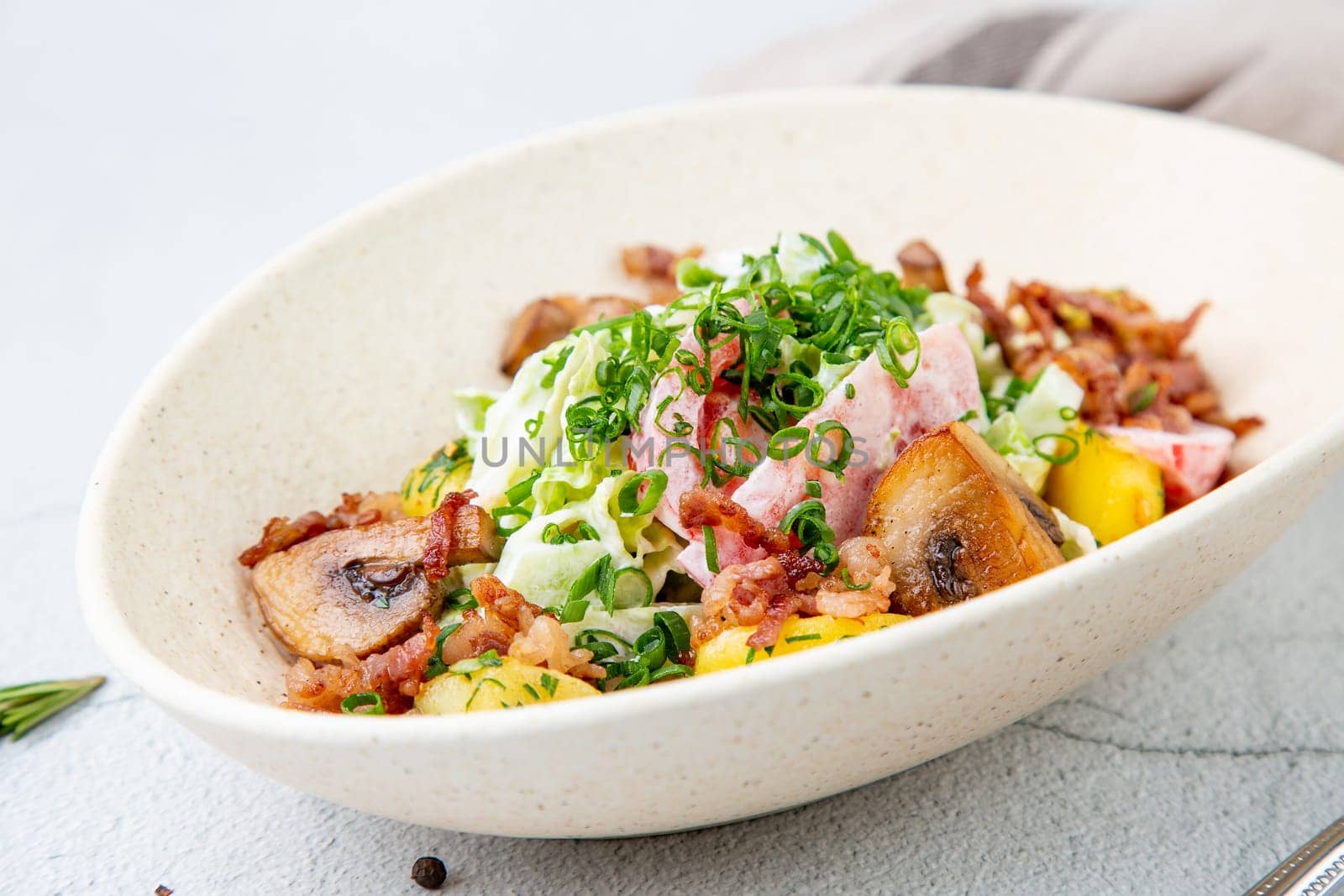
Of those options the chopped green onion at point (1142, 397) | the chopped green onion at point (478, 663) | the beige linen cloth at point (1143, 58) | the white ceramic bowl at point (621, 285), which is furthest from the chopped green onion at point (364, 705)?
the beige linen cloth at point (1143, 58)

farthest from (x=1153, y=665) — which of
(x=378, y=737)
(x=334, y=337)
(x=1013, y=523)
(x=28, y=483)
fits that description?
(x=28, y=483)

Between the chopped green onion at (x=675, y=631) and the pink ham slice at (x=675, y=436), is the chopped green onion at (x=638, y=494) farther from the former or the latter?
the chopped green onion at (x=675, y=631)

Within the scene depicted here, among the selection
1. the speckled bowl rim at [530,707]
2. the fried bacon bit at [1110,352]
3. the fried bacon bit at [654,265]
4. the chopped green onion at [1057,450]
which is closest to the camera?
the speckled bowl rim at [530,707]

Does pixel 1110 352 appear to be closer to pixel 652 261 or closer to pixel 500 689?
pixel 652 261

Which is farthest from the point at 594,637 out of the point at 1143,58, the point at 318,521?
the point at 1143,58

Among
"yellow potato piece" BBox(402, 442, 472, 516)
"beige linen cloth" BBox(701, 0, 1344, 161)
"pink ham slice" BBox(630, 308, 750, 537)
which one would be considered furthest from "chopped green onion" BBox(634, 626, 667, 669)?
"beige linen cloth" BBox(701, 0, 1344, 161)

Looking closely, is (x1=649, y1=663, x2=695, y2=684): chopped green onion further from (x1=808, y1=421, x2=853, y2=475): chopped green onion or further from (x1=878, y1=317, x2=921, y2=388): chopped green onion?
(x1=878, y1=317, x2=921, y2=388): chopped green onion

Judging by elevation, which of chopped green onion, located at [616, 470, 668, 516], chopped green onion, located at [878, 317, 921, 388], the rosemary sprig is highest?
chopped green onion, located at [878, 317, 921, 388]
